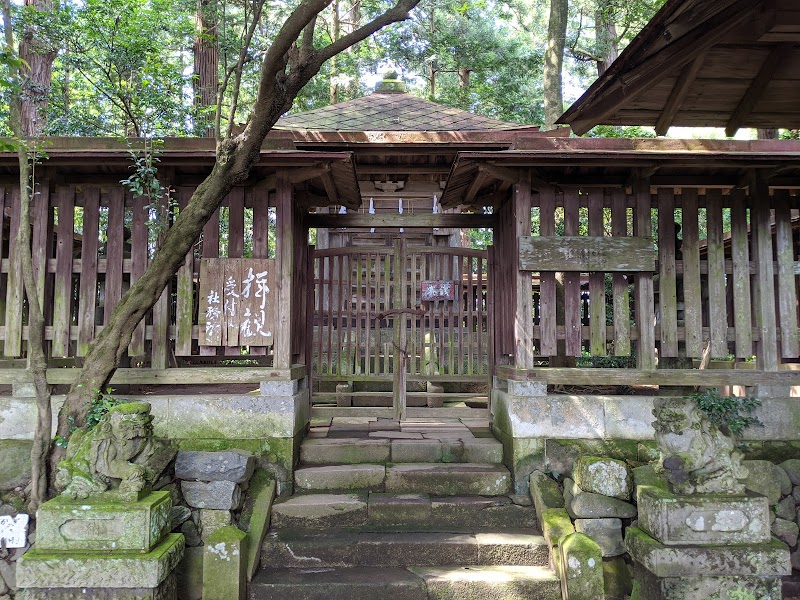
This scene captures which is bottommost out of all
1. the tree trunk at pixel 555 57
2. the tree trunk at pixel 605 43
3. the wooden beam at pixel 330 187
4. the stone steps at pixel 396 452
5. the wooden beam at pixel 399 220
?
the stone steps at pixel 396 452

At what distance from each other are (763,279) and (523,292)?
2916 millimetres

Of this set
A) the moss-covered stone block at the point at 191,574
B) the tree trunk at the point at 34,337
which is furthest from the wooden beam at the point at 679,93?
the tree trunk at the point at 34,337

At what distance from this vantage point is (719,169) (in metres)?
6.95

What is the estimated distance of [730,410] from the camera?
6.46 m

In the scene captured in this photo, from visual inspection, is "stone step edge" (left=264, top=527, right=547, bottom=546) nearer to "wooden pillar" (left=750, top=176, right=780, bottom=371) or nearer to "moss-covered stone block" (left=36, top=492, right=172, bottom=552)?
"moss-covered stone block" (left=36, top=492, right=172, bottom=552)

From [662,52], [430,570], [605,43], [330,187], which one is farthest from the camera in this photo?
[605,43]

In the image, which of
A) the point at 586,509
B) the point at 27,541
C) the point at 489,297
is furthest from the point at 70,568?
the point at 489,297

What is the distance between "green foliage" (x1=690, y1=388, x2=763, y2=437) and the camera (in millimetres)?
6410

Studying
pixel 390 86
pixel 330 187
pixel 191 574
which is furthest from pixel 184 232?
pixel 390 86

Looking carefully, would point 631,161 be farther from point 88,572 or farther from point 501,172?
point 88,572

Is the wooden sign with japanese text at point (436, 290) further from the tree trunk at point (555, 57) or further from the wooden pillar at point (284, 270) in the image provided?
the tree trunk at point (555, 57)

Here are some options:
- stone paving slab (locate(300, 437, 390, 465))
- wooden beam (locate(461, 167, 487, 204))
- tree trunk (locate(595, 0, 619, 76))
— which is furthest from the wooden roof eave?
tree trunk (locate(595, 0, 619, 76))

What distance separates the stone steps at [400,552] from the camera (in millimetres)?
5508

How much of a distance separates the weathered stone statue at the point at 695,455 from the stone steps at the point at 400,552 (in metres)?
1.50
